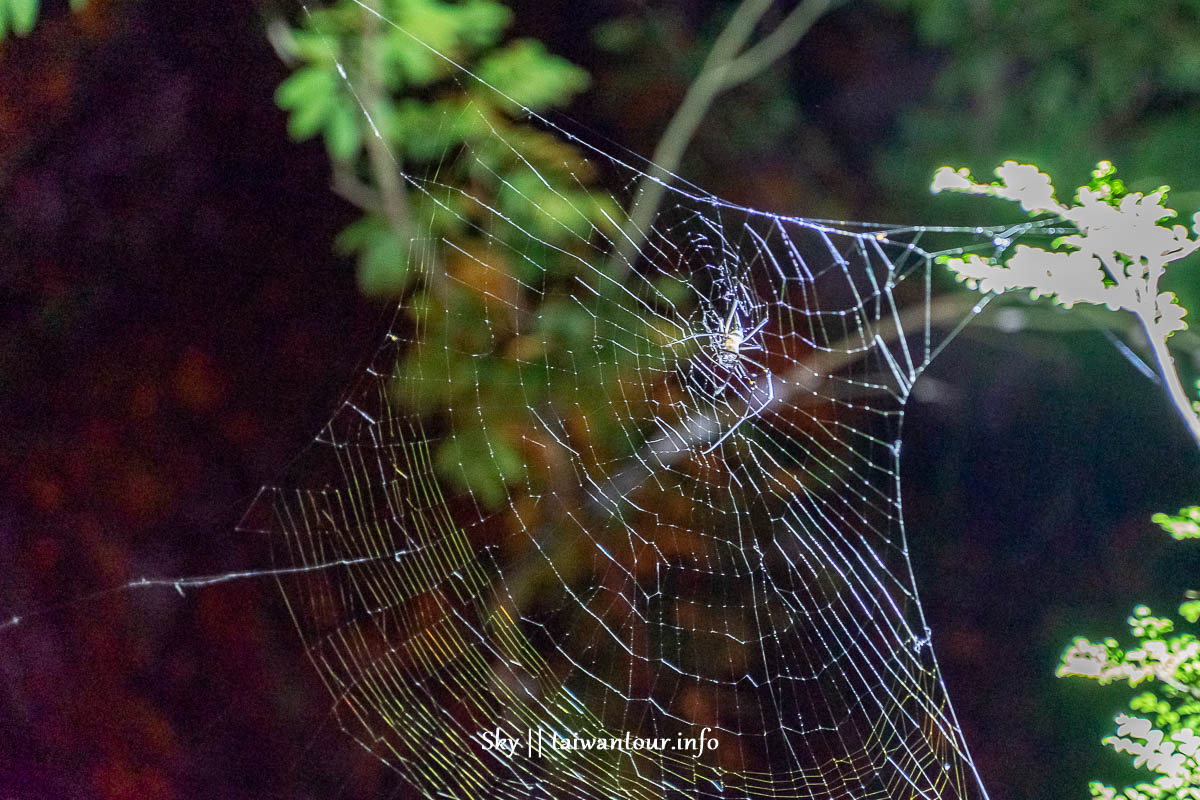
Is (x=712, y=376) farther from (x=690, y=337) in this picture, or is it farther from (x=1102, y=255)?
(x=1102, y=255)

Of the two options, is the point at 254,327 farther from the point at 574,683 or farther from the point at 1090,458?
the point at 1090,458

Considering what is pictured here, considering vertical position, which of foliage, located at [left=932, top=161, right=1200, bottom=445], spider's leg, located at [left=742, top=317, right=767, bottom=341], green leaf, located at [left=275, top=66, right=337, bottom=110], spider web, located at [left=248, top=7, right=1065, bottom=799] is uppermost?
foliage, located at [left=932, top=161, right=1200, bottom=445]

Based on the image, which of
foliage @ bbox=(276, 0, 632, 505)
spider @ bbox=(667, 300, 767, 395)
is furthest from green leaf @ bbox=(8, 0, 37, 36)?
spider @ bbox=(667, 300, 767, 395)

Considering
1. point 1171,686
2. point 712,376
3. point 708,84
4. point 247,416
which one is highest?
point 708,84

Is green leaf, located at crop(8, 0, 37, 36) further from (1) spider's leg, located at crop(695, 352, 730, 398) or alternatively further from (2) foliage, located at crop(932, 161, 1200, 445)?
(2) foliage, located at crop(932, 161, 1200, 445)

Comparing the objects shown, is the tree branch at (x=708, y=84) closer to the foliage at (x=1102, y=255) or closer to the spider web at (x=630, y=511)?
the spider web at (x=630, y=511)

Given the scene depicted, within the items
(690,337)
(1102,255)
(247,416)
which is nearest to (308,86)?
(247,416)
